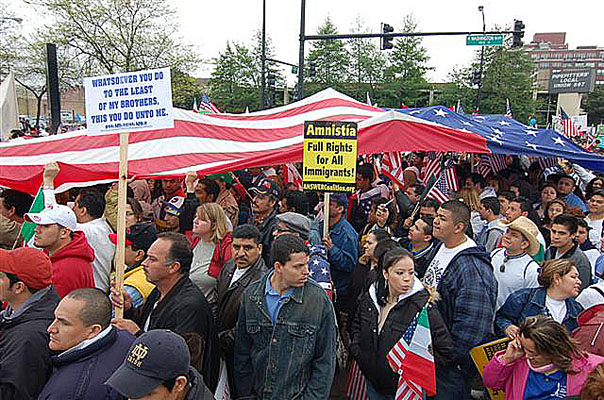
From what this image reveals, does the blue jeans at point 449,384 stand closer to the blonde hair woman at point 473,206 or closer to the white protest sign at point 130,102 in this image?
the white protest sign at point 130,102

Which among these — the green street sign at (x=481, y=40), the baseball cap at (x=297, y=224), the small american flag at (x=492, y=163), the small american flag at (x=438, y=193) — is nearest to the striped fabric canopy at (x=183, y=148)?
the small american flag at (x=438, y=193)

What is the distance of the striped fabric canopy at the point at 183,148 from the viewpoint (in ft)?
18.4

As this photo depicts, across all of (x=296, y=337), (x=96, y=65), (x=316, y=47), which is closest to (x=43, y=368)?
(x=296, y=337)

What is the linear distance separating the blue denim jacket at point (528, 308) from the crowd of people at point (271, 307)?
0.01 m

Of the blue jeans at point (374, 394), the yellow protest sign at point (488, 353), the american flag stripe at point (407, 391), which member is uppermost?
the yellow protest sign at point (488, 353)

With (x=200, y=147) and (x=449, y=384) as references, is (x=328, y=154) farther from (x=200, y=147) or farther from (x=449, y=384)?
(x=449, y=384)

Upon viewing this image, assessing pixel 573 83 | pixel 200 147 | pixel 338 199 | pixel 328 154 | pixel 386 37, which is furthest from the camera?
pixel 573 83

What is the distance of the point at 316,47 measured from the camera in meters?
50.2

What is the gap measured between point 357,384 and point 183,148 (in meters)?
3.59

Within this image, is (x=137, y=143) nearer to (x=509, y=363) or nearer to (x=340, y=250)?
(x=340, y=250)

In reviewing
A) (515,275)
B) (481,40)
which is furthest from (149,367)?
(481,40)

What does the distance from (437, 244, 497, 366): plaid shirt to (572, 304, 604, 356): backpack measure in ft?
1.91

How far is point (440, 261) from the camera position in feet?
13.2

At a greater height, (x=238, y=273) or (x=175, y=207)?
(x=175, y=207)
